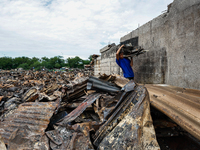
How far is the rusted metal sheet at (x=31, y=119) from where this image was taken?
225 centimetres

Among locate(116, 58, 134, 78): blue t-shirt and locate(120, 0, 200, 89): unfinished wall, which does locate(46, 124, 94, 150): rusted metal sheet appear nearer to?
locate(116, 58, 134, 78): blue t-shirt

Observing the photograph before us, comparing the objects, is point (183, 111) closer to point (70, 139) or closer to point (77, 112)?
point (70, 139)

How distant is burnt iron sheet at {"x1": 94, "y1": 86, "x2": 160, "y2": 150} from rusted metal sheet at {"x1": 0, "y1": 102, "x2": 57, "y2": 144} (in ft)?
3.85

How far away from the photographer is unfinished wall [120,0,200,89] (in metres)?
2.43

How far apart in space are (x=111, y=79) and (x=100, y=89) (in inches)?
24.8

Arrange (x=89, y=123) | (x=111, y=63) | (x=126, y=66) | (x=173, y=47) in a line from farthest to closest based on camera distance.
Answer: (x=111, y=63)
(x=126, y=66)
(x=173, y=47)
(x=89, y=123)

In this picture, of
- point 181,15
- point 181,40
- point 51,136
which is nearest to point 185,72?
point 181,40

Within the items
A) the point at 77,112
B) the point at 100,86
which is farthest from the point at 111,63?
the point at 77,112

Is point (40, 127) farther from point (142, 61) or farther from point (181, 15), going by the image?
point (181, 15)

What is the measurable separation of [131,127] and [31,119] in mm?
2038

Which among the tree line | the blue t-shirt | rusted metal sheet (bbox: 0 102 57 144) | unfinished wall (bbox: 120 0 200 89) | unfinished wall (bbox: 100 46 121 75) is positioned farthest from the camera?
the tree line

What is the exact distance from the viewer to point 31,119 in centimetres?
246

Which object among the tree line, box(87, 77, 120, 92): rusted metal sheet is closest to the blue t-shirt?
box(87, 77, 120, 92): rusted metal sheet

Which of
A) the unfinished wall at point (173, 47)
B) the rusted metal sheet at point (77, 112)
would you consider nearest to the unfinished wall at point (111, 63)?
the unfinished wall at point (173, 47)
